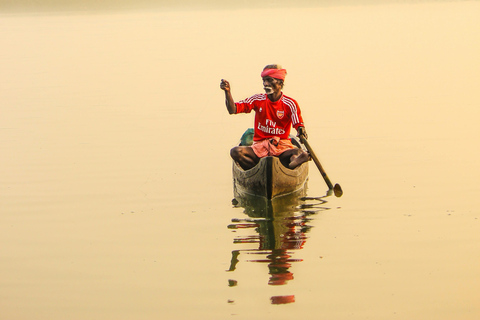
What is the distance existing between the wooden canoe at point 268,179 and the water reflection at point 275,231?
0.33 feet

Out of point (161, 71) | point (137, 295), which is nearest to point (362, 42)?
point (161, 71)

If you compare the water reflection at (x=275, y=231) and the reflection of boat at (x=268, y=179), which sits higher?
the reflection of boat at (x=268, y=179)

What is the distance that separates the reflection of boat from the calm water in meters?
0.18

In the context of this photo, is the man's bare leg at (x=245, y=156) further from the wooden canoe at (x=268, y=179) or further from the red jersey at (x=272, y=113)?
the red jersey at (x=272, y=113)

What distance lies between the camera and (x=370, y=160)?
35.2ft

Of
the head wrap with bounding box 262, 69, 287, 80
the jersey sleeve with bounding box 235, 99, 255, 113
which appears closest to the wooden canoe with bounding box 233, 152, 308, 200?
the jersey sleeve with bounding box 235, 99, 255, 113

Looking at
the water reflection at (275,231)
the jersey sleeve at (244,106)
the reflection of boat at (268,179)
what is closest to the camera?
the water reflection at (275,231)

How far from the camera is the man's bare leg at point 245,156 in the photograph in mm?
9039

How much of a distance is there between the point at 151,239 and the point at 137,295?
1513mm

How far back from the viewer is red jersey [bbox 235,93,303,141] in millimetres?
8825

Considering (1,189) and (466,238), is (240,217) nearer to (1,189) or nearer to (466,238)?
(466,238)

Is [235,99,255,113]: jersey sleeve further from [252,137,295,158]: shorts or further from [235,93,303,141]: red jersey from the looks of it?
[252,137,295,158]: shorts

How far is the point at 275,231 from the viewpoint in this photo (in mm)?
7707

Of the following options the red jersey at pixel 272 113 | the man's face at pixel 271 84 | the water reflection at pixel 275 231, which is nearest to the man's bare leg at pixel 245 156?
the red jersey at pixel 272 113
